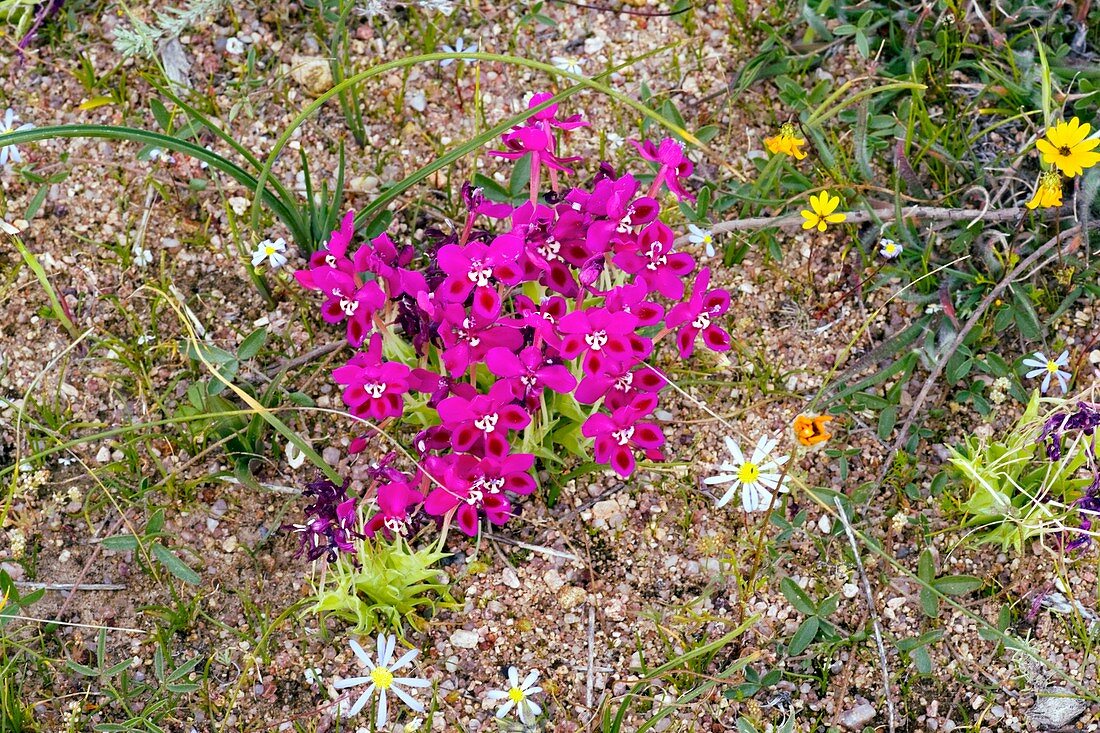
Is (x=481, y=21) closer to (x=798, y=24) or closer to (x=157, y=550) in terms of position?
(x=798, y=24)

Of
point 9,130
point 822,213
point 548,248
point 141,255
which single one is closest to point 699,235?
point 822,213

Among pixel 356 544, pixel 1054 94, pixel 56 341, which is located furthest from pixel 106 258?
pixel 1054 94

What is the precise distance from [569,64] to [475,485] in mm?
1451

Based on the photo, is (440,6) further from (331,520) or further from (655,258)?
(331,520)

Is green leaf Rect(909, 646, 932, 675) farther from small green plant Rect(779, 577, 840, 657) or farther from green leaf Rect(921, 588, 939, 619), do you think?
small green plant Rect(779, 577, 840, 657)

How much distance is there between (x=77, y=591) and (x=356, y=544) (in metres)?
0.72

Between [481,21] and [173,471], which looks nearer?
[173,471]

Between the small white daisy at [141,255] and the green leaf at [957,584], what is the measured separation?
81.8 inches

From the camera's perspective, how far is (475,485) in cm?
210

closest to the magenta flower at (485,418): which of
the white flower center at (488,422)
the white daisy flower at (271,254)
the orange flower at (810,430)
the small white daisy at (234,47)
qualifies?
the white flower center at (488,422)

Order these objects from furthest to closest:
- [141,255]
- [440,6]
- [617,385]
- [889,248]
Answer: [440,6] < [141,255] < [889,248] < [617,385]

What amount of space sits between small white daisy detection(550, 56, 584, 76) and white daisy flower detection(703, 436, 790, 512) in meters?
1.19

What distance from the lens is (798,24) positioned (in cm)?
300

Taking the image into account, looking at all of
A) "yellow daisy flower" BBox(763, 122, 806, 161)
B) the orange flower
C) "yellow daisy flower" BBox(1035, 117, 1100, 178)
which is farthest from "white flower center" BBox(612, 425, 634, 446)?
"yellow daisy flower" BBox(1035, 117, 1100, 178)
